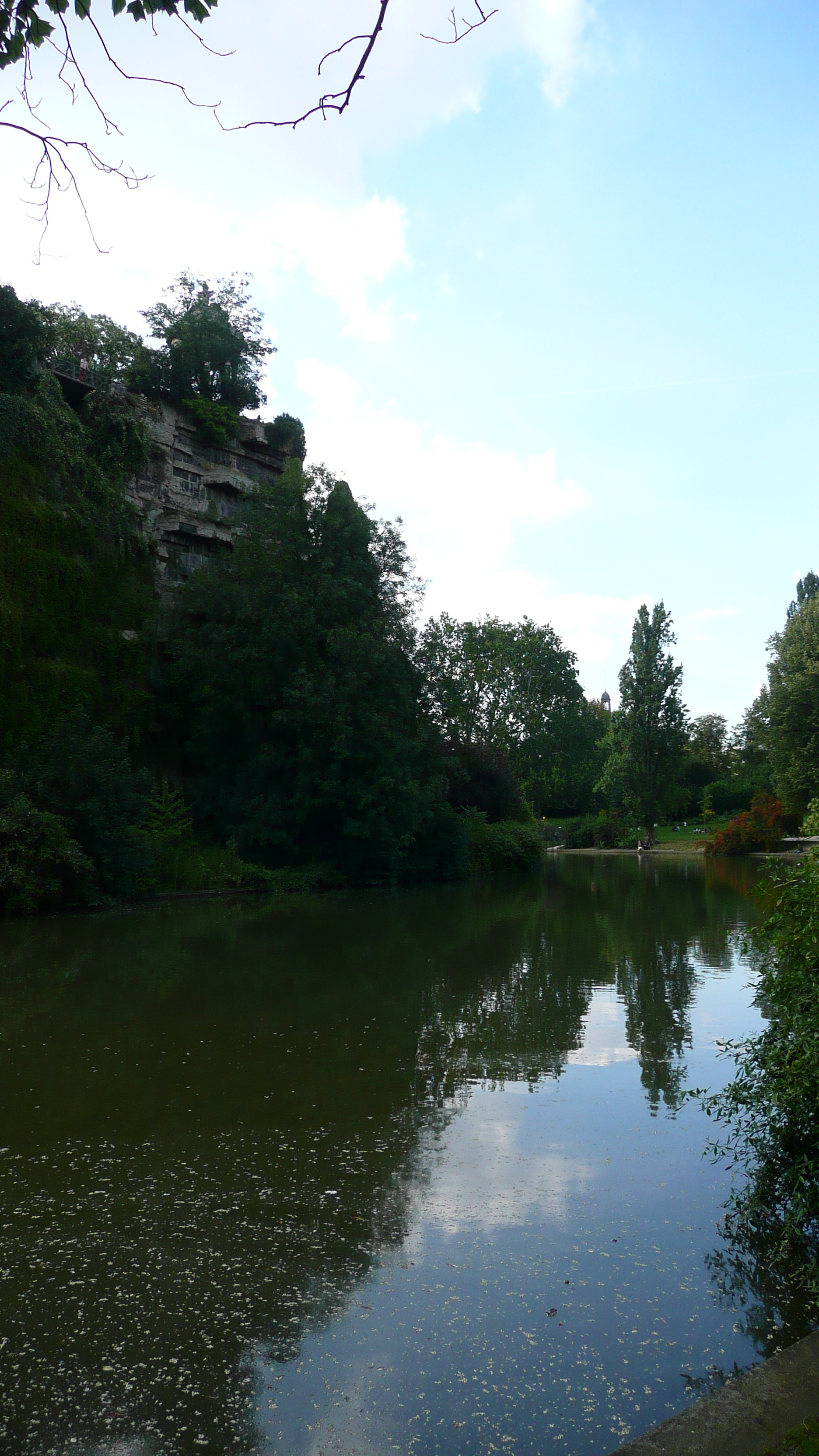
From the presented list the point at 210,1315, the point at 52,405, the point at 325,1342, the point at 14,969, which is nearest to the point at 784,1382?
the point at 325,1342

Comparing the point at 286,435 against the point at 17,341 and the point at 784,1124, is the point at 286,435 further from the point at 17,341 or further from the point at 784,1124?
the point at 784,1124

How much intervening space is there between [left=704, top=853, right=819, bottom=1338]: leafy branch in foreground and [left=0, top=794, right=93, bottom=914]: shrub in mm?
14012

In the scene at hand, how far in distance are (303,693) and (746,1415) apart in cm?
2148

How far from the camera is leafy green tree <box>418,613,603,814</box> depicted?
50188mm

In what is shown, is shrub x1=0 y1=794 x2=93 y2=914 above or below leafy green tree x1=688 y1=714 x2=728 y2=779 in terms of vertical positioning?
below

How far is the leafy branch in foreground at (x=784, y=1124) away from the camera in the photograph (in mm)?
3850

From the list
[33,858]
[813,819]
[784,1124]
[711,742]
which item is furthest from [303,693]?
[711,742]

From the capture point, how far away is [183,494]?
1139 inches

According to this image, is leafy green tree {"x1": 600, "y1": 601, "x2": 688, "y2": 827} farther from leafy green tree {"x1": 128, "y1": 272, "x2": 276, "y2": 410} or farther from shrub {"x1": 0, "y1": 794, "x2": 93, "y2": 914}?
shrub {"x1": 0, "y1": 794, "x2": 93, "y2": 914}

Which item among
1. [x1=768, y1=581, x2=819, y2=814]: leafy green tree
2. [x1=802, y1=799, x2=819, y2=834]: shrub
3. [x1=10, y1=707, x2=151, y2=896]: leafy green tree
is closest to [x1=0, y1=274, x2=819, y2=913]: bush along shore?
[x1=10, y1=707, x2=151, y2=896]: leafy green tree

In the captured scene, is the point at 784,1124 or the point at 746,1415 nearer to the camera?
the point at 746,1415

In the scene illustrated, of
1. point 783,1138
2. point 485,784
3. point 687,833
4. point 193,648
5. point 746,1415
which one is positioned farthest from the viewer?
point 687,833

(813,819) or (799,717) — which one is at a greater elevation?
(799,717)

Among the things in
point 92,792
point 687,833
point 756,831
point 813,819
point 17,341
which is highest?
point 17,341
